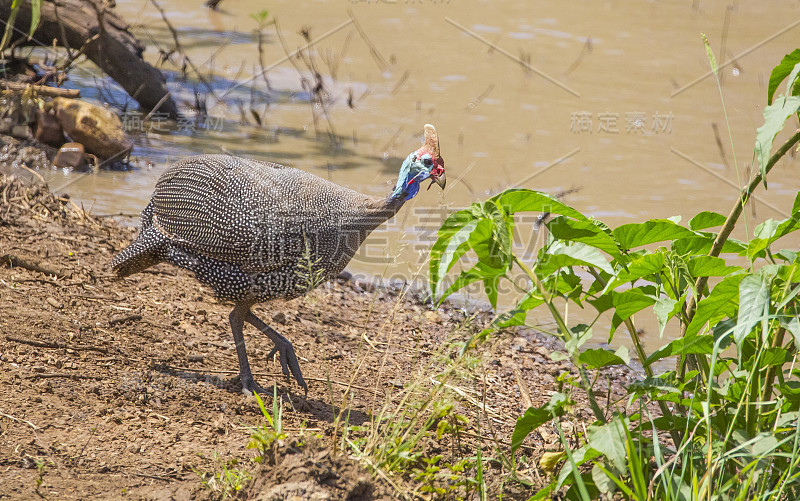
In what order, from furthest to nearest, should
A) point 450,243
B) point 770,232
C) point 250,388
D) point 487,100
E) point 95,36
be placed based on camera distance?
point 487,100, point 95,36, point 250,388, point 770,232, point 450,243

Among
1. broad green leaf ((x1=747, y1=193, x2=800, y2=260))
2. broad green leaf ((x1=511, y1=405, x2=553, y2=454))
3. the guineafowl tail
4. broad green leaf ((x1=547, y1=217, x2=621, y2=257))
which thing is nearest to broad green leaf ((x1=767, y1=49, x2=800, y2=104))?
broad green leaf ((x1=747, y1=193, x2=800, y2=260))

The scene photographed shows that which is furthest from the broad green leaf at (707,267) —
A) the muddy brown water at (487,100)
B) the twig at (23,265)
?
the twig at (23,265)

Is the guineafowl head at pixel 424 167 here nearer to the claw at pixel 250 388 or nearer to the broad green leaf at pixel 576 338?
the claw at pixel 250 388

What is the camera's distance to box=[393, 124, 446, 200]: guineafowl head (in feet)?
11.7

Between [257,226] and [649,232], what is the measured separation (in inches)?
70.9

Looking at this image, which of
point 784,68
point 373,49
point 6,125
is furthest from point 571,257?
point 373,49

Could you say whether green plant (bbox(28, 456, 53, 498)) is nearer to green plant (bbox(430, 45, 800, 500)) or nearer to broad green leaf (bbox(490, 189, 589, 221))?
green plant (bbox(430, 45, 800, 500))

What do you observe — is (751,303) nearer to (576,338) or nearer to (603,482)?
(576,338)

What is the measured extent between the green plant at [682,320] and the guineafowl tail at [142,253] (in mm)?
1944

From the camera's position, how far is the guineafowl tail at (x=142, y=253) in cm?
369

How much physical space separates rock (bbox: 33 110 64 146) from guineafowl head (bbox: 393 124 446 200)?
364cm

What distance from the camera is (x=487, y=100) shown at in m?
8.01

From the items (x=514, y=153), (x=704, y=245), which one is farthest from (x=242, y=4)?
(x=704, y=245)

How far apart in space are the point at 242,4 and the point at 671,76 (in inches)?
A: 218
